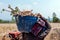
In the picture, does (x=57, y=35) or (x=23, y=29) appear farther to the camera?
(x=57, y=35)

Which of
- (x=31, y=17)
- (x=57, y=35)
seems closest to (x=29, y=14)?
(x=31, y=17)

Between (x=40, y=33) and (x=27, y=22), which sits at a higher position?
(x=27, y=22)

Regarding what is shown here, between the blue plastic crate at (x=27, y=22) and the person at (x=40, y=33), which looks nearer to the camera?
the blue plastic crate at (x=27, y=22)

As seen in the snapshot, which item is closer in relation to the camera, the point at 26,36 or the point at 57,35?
the point at 26,36

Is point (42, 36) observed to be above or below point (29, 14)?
below

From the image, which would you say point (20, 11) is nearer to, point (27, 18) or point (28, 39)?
point (27, 18)

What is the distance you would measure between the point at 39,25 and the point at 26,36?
663 mm

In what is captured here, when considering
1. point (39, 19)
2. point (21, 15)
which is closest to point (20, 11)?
point (21, 15)

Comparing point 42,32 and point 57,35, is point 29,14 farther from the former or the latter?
point 57,35

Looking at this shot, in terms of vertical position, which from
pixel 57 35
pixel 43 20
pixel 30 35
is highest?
pixel 43 20

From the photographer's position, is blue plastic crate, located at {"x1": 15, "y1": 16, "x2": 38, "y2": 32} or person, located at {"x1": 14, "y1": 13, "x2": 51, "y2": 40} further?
person, located at {"x1": 14, "y1": 13, "x2": 51, "y2": 40}

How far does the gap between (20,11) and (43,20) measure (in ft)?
2.96

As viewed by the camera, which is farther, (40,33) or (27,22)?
(40,33)

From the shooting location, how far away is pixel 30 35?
7734mm
